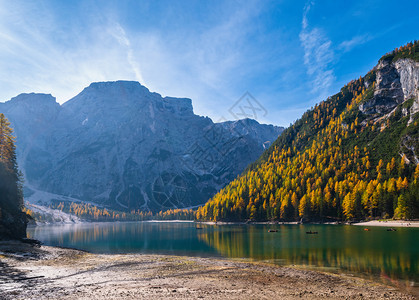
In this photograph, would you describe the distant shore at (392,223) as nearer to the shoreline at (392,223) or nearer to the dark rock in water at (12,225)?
the shoreline at (392,223)

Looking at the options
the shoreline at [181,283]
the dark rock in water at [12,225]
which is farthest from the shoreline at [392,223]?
the dark rock in water at [12,225]

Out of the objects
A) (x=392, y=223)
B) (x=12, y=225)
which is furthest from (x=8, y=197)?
(x=392, y=223)

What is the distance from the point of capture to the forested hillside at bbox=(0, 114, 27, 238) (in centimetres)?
6656

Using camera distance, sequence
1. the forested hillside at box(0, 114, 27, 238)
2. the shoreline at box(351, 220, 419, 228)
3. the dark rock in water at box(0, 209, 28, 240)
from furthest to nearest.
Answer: the shoreline at box(351, 220, 419, 228) → the forested hillside at box(0, 114, 27, 238) → the dark rock in water at box(0, 209, 28, 240)

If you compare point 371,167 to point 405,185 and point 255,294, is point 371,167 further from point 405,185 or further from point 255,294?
point 255,294

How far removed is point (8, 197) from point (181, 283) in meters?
69.3

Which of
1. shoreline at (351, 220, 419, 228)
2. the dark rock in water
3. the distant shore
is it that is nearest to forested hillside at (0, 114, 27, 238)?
the dark rock in water

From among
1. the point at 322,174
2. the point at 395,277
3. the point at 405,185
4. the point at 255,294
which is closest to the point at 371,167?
the point at 322,174

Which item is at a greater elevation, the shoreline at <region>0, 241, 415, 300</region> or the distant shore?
the shoreline at <region>0, 241, 415, 300</region>

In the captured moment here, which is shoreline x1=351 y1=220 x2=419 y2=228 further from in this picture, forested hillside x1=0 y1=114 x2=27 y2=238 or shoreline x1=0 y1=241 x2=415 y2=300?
forested hillside x1=0 y1=114 x2=27 y2=238

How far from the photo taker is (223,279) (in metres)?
31.0

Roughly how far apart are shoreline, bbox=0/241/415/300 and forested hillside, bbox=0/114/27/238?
3026cm

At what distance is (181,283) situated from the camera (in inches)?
1155

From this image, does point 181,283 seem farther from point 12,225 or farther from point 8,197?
point 8,197
